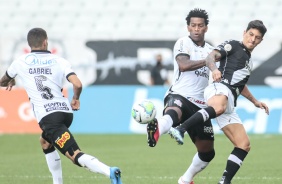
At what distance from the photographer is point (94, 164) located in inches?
351

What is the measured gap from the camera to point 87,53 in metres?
23.3

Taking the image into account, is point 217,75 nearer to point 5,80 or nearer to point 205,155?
point 205,155

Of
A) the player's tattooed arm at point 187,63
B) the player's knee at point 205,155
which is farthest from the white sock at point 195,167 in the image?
the player's tattooed arm at point 187,63

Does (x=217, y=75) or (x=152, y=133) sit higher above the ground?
(x=217, y=75)

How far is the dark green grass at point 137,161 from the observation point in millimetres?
11578

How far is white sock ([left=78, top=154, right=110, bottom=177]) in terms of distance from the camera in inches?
347

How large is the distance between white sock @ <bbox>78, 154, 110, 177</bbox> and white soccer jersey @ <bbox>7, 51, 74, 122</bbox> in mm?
741

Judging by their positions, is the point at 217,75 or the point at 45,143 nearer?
the point at 217,75

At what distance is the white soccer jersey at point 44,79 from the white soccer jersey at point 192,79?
62.1 inches

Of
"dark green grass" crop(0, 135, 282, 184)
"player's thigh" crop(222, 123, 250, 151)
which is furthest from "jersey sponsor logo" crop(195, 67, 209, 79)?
"dark green grass" crop(0, 135, 282, 184)

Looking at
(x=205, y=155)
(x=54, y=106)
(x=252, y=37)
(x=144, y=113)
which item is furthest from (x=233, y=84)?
(x=54, y=106)

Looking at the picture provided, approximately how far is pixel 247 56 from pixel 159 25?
16713mm

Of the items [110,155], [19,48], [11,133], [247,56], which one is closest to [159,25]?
[19,48]

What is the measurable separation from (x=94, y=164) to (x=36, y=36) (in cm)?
169
